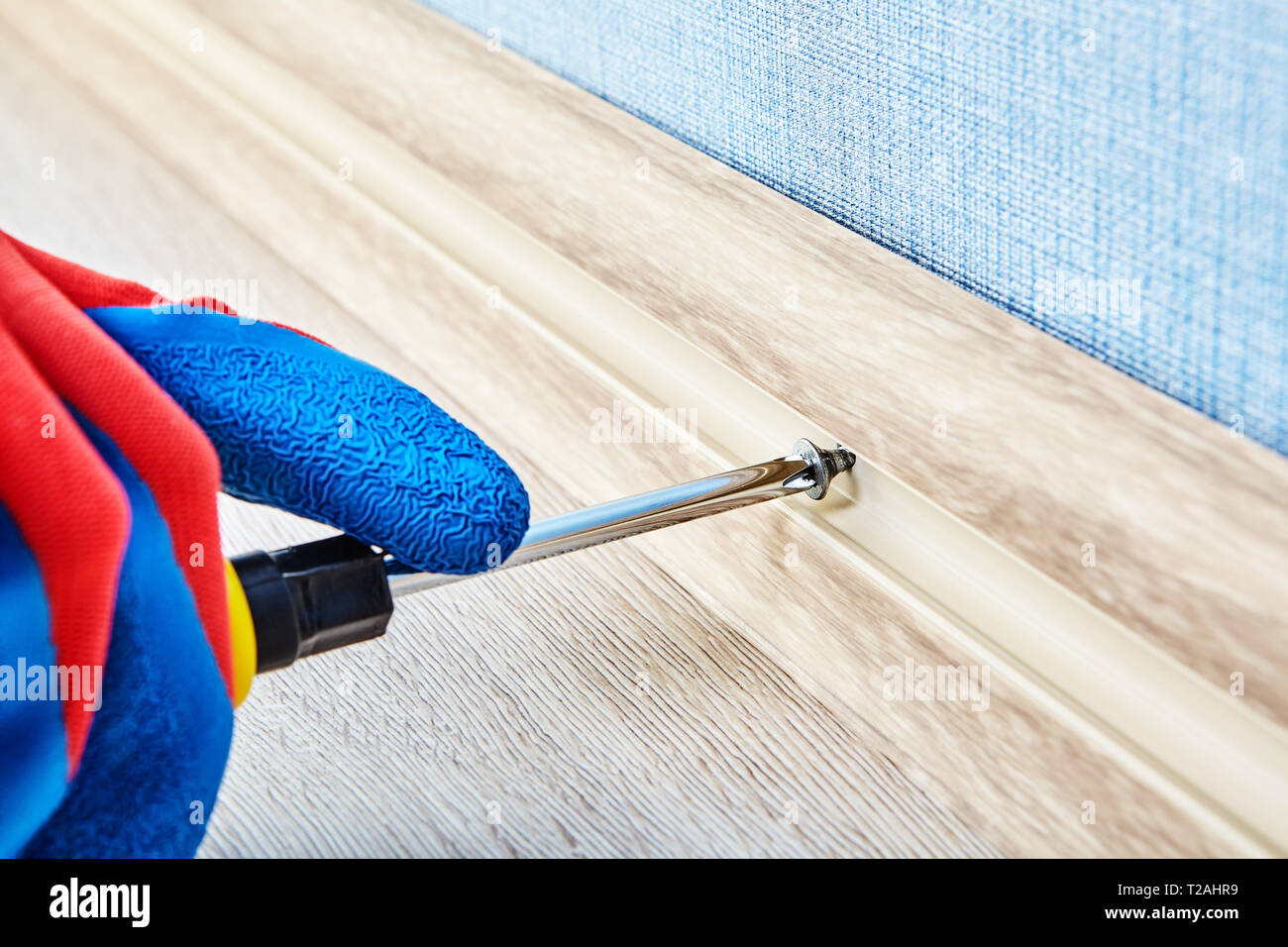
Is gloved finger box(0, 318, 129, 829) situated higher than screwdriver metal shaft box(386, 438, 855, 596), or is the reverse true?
gloved finger box(0, 318, 129, 829)

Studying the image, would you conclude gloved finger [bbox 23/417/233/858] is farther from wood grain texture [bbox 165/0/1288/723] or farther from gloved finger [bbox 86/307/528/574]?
wood grain texture [bbox 165/0/1288/723]

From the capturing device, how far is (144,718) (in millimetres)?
164

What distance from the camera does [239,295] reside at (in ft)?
1.46

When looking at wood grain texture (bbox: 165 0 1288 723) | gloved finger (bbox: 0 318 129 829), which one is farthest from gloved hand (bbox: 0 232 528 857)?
wood grain texture (bbox: 165 0 1288 723)

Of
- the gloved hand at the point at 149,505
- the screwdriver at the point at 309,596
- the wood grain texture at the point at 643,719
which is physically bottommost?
the wood grain texture at the point at 643,719

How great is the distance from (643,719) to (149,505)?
0.14m

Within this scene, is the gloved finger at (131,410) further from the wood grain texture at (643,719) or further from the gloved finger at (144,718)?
the wood grain texture at (643,719)

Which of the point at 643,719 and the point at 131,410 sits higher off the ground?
the point at 131,410

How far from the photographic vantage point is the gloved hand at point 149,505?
16 cm

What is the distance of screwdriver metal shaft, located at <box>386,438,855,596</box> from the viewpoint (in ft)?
0.79

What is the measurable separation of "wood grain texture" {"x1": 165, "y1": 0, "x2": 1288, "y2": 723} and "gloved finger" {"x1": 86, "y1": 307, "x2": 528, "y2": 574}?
103mm

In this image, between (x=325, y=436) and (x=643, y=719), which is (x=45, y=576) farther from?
(x=643, y=719)

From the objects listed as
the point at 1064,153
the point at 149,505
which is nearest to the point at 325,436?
the point at 149,505

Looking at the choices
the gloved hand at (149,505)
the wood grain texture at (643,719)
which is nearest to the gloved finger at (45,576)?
the gloved hand at (149,505)
